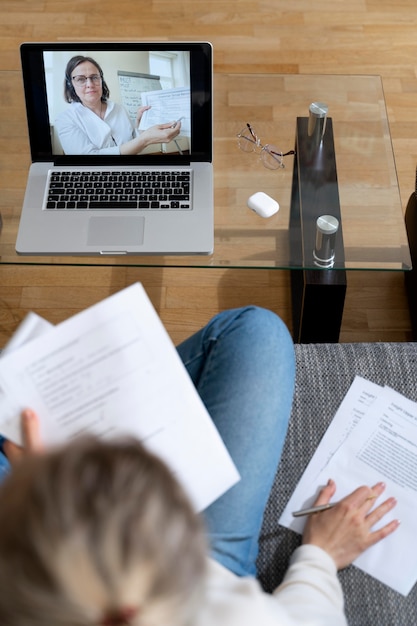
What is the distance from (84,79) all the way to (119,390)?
0.76m

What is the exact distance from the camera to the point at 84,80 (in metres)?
1.50

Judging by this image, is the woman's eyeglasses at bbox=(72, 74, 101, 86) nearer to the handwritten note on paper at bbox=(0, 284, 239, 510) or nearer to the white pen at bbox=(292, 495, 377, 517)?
the handwritten note on paper at bbox=(0, 284, 239, 510)

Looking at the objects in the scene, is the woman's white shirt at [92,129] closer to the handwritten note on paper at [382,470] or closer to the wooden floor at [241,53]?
the wooden floor at [241,53]

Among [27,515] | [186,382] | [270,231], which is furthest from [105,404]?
[270,231]

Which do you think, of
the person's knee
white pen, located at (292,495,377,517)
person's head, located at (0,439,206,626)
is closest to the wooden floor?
the person's knee

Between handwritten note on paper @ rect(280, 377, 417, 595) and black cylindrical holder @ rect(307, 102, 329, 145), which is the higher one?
black cylindrical holder @ rect(307, 102, 329, 145)

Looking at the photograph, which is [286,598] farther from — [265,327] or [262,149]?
[262,149]

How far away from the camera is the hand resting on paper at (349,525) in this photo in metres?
1.14

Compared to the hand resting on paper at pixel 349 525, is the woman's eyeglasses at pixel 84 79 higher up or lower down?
higher up

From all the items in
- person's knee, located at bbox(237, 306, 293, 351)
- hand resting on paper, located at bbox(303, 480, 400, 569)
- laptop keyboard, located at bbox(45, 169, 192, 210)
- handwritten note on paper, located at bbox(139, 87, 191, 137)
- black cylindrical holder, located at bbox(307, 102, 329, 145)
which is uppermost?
handwritten note on paper, located at bbox(139, 87, 191, 137)

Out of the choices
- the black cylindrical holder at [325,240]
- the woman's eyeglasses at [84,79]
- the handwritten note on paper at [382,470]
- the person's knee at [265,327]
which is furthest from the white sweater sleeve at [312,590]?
the woman's eyeglasses at [84,79]

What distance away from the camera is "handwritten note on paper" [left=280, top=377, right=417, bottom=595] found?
3.88 ft

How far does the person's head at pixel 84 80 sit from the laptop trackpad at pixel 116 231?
0.24 metres

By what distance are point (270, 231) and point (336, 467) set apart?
0.52m
